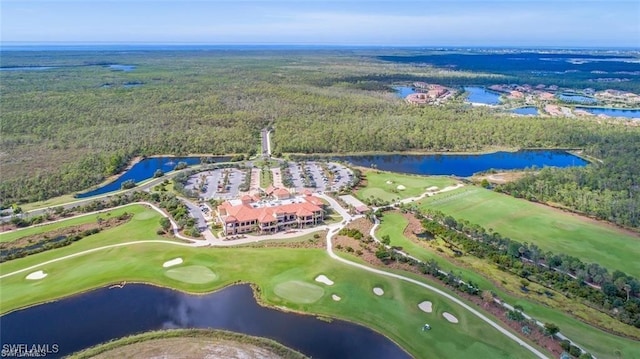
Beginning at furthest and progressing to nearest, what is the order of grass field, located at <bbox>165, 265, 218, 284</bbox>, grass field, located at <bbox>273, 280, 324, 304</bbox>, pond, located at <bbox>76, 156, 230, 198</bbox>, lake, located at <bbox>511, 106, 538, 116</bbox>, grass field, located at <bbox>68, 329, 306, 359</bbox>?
lake, located at <bbox>511, 106, 538, 116</bbox>
pond, located at <bbox>76, 156, 230, 198</bbox>
grass field, located at <bbox>165, 265, 218, 284</bbox>
grass field, located at <bbox>273, 280, 324, 304</bbox>
grass field, located at <bbox>68, 329, 306, 359</bbox>

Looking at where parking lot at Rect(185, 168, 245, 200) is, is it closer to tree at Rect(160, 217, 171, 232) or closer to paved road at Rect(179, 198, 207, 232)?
paved road at Rect(179, 198, 207, 232)

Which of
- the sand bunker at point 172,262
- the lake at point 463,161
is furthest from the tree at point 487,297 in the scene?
the lake at point 463,161

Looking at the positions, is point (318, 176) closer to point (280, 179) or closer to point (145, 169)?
point (280, 179)

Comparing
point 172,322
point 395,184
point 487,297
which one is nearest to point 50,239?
point 172,322

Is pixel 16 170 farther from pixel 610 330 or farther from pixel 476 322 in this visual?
pixel 610 330

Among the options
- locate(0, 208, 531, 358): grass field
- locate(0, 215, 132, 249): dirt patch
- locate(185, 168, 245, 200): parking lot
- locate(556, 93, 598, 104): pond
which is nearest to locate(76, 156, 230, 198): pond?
locate(185, 168, 245, 200): parking lot

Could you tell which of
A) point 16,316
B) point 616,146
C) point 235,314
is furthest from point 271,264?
point 616,146
